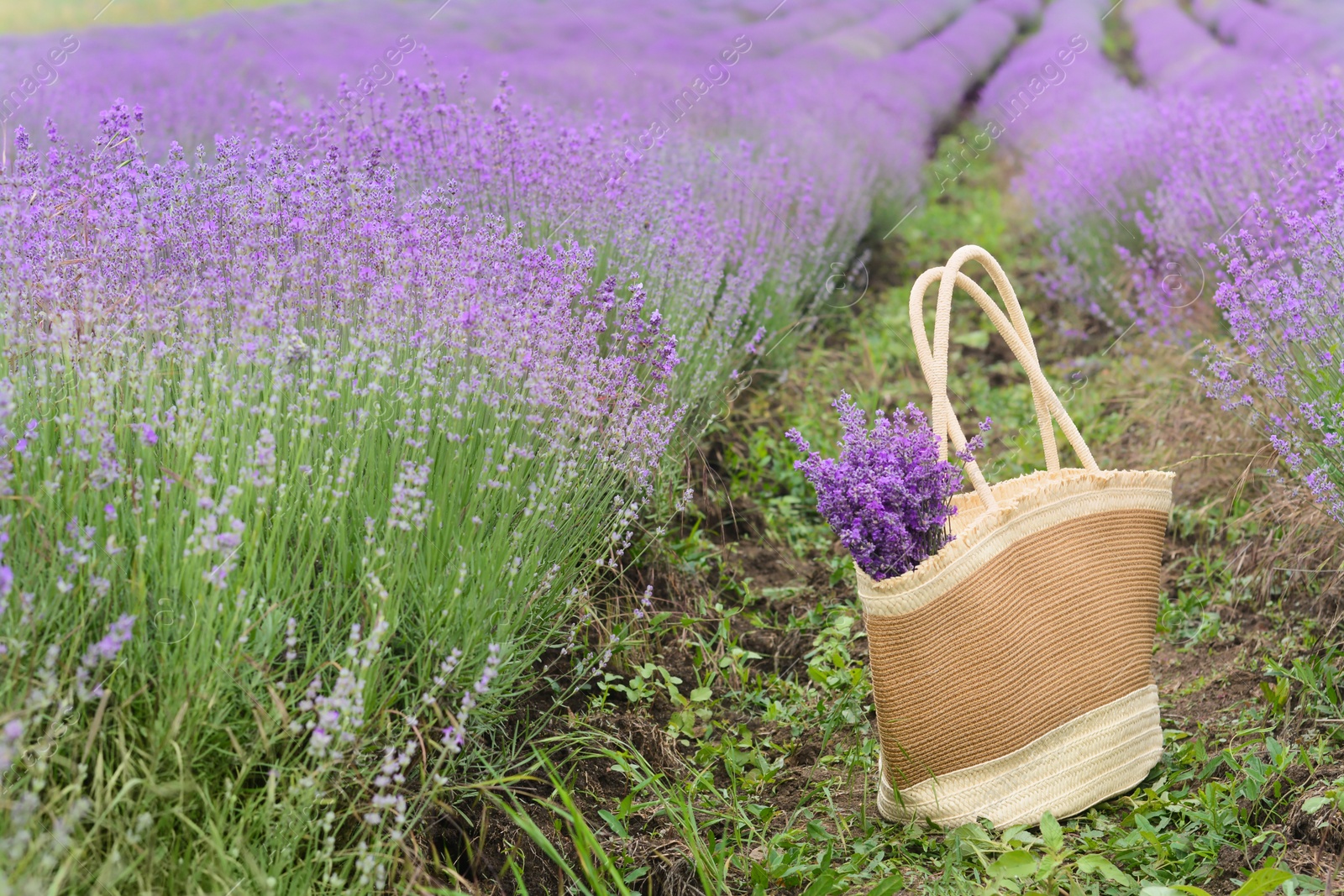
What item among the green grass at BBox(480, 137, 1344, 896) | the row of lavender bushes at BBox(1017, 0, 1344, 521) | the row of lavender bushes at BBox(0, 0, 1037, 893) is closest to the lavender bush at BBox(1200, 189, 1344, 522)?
the row of lavender bushes at BBox(1017, 0, 1344, 521)

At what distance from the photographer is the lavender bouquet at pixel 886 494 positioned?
1.69 meters

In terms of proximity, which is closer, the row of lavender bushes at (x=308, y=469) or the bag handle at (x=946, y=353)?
the row of lavender bushes at (x=308, y=469)

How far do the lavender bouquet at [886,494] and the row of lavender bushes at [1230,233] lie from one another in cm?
77

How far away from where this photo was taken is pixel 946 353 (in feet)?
5.60

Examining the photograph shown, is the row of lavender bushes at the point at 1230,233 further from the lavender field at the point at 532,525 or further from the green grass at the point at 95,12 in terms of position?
the green grass at the point at 95,12

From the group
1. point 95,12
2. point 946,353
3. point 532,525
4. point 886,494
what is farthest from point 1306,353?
point 95,12

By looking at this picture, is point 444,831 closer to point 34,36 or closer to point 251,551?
point 251,551

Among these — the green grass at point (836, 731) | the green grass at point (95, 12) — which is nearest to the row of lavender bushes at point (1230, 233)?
the green grass at point (836, 731)

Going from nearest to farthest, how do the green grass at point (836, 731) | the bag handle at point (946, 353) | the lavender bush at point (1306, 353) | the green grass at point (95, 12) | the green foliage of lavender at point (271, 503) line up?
the green foliage of lavender at point (271, 503) → the green grass at point (836, 731) → the bag handle at point (946, 353) → the lavender bush at point (1306, 353) → the green grass at point (95, 12)

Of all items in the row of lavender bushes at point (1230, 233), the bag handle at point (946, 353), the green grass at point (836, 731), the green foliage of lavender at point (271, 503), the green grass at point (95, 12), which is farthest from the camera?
the green grass at point (95, 12)

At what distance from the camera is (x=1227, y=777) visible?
1858 mm

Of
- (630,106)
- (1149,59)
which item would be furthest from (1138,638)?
(1149,59)

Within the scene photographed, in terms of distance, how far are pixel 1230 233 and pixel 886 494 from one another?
6.58 feet

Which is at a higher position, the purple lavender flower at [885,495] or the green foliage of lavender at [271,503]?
the green foliage of lavender at [271,503]
